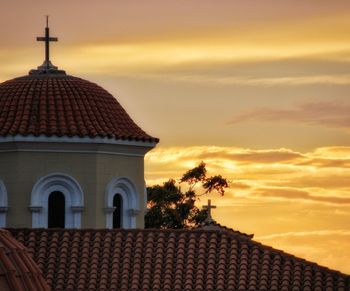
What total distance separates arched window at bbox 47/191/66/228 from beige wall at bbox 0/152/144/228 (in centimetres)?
61

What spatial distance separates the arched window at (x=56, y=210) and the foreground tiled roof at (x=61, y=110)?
192 cm

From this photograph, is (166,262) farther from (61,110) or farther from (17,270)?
(61,110)

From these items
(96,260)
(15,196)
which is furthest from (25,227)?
(96,260)

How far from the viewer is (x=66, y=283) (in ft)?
177

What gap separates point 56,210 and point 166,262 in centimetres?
590

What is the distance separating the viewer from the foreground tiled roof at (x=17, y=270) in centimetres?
5025

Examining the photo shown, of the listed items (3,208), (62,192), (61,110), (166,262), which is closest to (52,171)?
(62,192)

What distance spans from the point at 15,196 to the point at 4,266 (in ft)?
32.2

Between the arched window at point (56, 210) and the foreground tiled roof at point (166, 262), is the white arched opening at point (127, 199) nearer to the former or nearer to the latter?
the arched window at point (56, 210)

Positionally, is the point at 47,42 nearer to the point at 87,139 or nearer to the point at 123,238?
the point at 87,139

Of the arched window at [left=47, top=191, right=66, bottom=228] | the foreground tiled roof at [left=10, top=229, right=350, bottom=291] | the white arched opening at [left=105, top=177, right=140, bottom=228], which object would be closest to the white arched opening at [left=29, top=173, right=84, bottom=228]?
the arched window at [left=47, top=191, right=66, bottom=228]

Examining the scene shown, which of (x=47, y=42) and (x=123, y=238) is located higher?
(x=47, y=42)

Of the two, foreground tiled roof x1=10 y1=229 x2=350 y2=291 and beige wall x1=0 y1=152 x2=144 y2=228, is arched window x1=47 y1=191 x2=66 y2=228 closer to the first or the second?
beige wall x1=0 y1=152 x2=144 y2=228

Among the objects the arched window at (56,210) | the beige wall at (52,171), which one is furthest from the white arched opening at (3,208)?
the arched window at (56,210)
